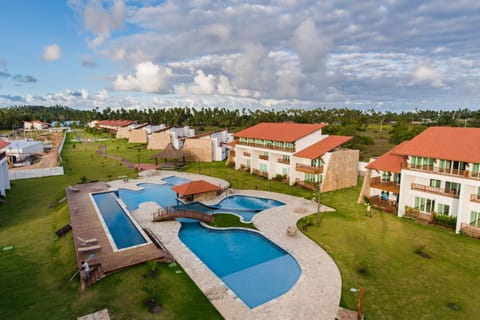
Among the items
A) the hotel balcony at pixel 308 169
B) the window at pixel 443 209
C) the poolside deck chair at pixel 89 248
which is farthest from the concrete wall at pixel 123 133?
the window at pixel 443 209

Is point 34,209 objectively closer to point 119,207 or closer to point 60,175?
point 119,207

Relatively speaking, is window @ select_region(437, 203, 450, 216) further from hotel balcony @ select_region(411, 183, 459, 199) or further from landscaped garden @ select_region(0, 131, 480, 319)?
landscaped garden @ select_region(0, 131, 480, 319)

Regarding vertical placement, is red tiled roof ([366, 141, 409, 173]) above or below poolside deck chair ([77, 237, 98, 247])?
above

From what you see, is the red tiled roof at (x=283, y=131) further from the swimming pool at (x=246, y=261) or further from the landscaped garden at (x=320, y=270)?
the swimming pool at (x=246, y=261)

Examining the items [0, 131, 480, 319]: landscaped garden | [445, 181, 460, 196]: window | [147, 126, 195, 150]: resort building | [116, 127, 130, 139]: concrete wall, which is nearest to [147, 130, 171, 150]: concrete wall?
[147, 126, 195, 150]: resort building

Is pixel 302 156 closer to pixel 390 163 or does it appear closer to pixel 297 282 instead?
pixel 390 163

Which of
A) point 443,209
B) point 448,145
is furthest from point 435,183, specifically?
point 448,145
